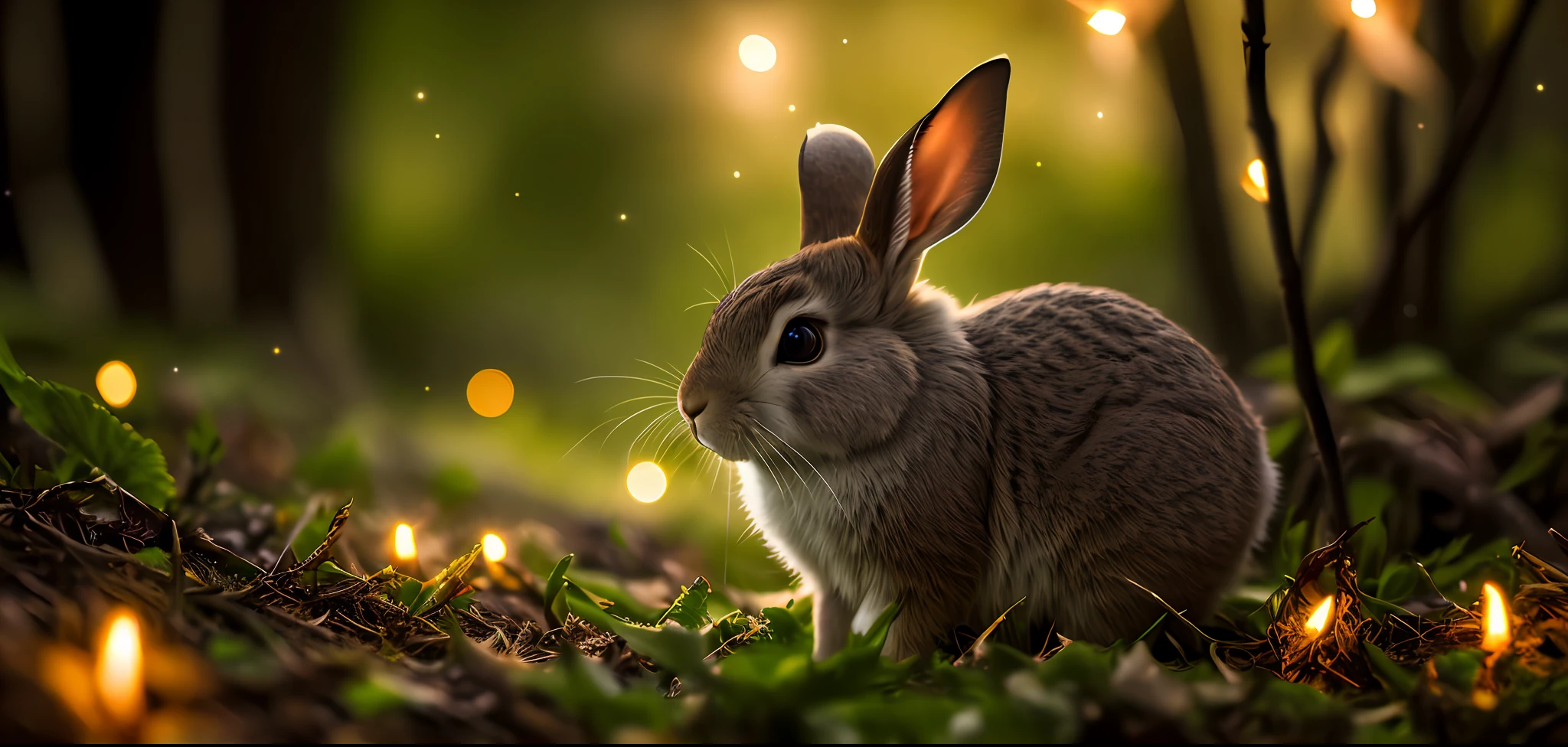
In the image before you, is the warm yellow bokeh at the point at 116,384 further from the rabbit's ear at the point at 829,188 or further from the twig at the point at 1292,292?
the twig at the point at 1292,292

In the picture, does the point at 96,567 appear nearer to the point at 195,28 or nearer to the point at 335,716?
the point at 335,716

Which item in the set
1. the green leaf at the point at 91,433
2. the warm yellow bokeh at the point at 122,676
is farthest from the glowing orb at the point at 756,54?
the warm yellow bokeh at the point at 122,676

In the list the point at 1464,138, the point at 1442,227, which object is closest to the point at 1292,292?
the point at 1464,138

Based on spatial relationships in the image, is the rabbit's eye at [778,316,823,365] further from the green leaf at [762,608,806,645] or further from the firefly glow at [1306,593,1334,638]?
the firefly glow at [1306,593,1334,638]

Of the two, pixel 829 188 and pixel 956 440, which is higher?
pixel 829 188

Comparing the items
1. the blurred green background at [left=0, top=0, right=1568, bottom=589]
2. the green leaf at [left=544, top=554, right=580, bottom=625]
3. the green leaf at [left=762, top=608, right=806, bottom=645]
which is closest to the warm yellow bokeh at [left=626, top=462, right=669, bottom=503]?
the blurred green background at [left=0, top=0, right=1568, bottom=589]

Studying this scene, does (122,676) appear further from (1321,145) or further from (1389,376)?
(1321,145)
